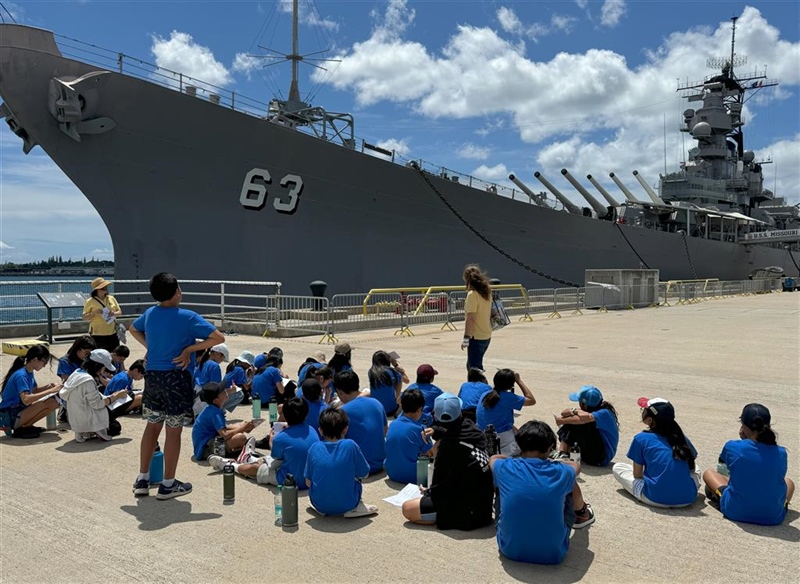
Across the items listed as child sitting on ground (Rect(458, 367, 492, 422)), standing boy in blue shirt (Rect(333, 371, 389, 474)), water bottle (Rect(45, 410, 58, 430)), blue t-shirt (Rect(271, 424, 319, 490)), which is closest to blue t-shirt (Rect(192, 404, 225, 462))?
blue t-shirt (Rect(271, 424, 319, 490))

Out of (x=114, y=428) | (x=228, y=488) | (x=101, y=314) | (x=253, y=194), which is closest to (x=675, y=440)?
(x=228, y=488)

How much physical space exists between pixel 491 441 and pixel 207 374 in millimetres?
3306

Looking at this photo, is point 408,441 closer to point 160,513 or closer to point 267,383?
point 160,513

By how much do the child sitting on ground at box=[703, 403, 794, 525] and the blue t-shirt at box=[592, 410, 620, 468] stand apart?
101 cm

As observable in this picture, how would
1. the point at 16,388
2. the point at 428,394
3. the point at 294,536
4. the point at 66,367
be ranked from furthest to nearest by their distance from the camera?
the point at 66,367, the point at 16,388, the point at 428,394, the point at 294,536

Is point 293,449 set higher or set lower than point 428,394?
lower

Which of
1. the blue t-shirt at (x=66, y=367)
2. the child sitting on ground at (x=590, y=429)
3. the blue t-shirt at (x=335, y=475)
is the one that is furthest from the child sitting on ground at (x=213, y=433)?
the child sitting on ground at (x=590, y=429)

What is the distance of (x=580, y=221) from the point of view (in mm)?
30219

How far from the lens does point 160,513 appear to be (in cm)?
381

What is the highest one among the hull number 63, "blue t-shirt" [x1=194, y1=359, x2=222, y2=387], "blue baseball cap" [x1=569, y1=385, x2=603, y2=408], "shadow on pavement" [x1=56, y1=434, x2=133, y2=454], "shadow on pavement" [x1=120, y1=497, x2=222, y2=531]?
the hull number 63

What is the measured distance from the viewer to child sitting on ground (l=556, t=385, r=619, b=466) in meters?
4.46

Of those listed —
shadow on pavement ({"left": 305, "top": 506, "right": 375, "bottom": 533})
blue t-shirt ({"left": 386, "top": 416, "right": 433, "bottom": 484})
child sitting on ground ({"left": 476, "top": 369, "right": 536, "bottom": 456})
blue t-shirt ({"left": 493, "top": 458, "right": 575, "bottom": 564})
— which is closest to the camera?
blue t-shirt ({"left": 493, "top": 458, "right": 575, "bottom": 564})

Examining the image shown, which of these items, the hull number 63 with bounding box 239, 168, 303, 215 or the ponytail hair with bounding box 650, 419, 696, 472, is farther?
the hull number 63 with bounding box 239, 168, 303, 215

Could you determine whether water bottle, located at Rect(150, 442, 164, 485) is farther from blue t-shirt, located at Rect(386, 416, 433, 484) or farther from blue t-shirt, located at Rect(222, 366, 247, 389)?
blue t-shirt, located at Rect(222, 366, 247, 389)
